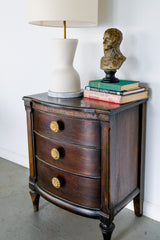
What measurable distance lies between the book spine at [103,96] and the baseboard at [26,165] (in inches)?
26.8

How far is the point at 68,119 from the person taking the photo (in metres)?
1.23

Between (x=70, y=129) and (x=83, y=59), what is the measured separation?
0.60 meters

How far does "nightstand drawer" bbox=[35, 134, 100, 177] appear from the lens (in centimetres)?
120

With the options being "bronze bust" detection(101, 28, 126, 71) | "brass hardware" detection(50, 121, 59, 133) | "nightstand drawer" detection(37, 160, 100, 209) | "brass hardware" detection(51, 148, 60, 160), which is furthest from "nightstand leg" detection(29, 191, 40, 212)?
"bronze bust" detection(101, 28, 126, 71)

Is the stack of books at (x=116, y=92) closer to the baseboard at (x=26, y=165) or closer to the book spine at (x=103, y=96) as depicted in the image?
the book spine at (x=103, y=96)

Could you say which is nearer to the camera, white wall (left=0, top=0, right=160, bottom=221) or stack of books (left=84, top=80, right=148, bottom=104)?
stack of books (left=84, top=80, right=148, bottom=104)

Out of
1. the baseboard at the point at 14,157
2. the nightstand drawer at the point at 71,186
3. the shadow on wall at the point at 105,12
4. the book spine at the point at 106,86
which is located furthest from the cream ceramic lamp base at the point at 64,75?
the baseboard at the point at 14,157

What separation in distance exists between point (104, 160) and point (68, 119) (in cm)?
24

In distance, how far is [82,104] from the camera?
3.99ft

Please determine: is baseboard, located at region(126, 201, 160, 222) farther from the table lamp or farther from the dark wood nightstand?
the table lamp

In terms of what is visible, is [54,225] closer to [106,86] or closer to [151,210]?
[151,210]

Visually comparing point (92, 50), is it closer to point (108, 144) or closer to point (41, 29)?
point (41, 29)

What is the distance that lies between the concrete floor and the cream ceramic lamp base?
70 centimetres

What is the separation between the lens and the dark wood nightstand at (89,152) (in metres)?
1.17
